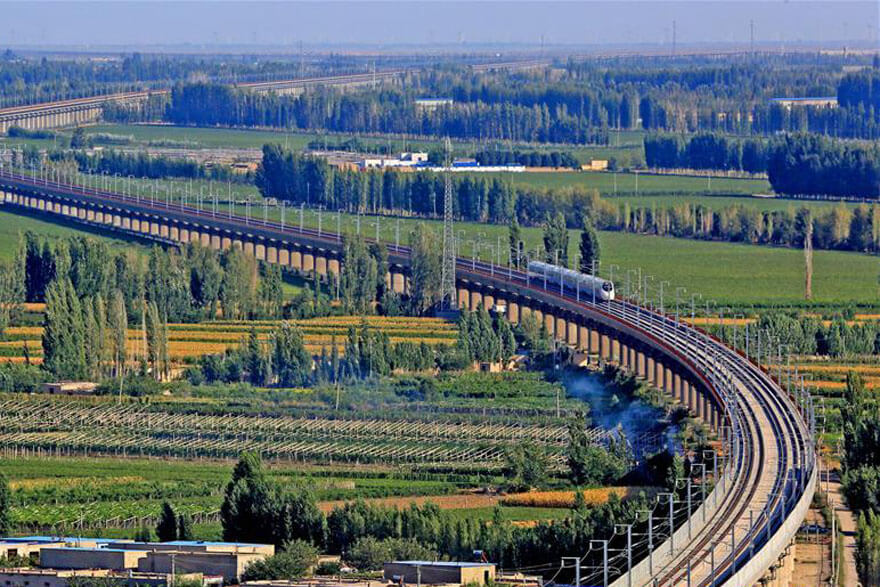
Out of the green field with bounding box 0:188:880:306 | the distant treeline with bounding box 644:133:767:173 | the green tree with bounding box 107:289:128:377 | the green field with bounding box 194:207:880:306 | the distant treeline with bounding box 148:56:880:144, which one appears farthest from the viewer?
the distant treeline with bounding box 148:56:880:144

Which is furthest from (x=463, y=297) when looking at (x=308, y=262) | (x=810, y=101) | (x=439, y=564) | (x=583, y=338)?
(x=810, y=101)

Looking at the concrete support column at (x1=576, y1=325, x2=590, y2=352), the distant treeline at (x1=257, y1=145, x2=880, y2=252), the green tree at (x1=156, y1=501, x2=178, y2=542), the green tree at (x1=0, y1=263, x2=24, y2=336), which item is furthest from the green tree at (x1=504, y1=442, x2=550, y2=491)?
the distant treeline at (x1=257, y1=145, x2=880, y2=252)

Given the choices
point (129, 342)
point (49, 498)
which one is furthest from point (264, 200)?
point (49, 498)

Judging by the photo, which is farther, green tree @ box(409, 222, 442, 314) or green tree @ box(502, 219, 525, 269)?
green tree @ box(502, 219, 525, 269)

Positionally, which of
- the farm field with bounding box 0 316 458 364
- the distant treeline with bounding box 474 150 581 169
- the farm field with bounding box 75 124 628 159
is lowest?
the farm field with bounding box 75 124 628 159

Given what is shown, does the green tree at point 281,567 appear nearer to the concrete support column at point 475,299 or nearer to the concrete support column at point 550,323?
the concrete support column at point 550,323

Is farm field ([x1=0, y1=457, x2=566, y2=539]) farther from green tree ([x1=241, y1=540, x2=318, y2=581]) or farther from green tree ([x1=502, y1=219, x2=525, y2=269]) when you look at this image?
green tree ([x1=502, y1=219, x2=525, y2=269])

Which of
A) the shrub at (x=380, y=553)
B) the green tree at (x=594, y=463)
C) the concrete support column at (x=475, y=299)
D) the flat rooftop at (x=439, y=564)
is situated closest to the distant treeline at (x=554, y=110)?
the concrete support column at (x=475, y=299)
